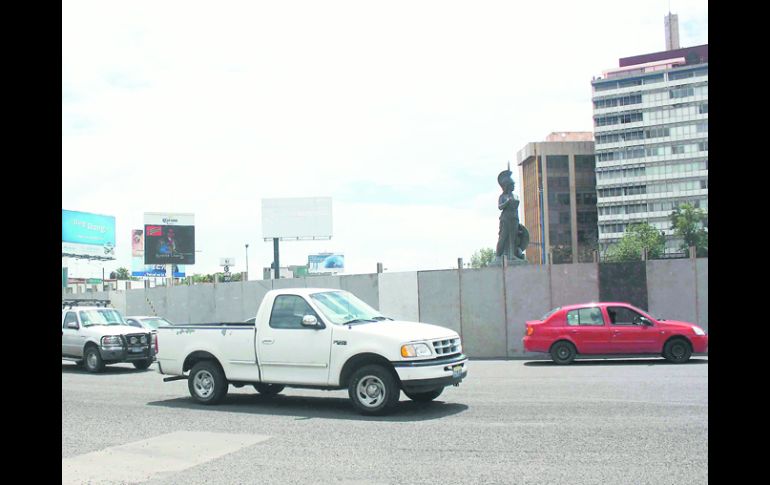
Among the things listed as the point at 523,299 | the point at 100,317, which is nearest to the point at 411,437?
the point at 100,317

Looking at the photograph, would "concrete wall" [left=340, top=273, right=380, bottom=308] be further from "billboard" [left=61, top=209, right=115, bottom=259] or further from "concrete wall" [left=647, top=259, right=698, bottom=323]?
"billboard" [left=61, top=209, right=115, bottom=259]

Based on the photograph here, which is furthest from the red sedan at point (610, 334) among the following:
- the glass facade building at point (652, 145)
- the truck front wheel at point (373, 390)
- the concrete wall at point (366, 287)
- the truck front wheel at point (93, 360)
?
the glass facade building at point (652, 145)

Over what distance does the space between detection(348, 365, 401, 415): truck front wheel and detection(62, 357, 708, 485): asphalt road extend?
0.20m

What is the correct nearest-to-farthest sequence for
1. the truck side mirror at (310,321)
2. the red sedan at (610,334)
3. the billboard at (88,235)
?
the truck side mirror at (310,321) → the red sedan at (610,334) → the billboard at (88,235)

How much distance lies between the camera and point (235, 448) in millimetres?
8758

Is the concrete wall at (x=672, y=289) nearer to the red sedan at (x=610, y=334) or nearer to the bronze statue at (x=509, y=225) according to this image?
the red sedan at (x=610, y=334)

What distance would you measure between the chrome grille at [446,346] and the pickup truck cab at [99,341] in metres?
12.3

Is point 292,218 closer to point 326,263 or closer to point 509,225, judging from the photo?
point 509,225

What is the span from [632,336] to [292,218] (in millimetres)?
48698

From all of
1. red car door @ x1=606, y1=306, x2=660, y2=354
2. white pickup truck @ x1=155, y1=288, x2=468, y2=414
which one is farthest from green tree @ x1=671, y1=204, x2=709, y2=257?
white pickup truck @ x1=155, y1=288, x2=468, y2=414

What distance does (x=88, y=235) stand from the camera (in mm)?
64500

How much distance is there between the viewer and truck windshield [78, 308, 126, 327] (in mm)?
21406

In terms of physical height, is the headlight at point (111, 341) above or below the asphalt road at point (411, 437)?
above

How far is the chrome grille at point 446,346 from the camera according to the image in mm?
11016
